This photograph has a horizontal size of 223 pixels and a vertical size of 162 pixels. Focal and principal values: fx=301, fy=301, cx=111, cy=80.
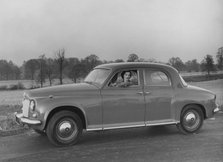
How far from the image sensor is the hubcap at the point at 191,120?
7.21 meters

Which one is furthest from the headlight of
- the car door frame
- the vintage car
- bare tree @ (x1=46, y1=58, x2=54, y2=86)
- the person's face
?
bare tree @ (x1=46, y1=58, x2=54, y2=86)

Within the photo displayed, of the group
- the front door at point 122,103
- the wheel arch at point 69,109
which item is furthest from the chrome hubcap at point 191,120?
the wheel arch at point 69,109

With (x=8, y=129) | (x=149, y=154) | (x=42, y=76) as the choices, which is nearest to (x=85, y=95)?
(x=149, y=154)

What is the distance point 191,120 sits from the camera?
7.28 meters

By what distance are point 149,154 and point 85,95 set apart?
6.06ft

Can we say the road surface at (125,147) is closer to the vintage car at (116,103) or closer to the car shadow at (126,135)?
the car shadow at (126,135)

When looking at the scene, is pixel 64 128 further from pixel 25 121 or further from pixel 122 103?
pixel 122 103

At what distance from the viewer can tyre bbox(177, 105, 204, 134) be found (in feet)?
23.5

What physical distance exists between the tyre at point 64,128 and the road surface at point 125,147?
0.17 metres

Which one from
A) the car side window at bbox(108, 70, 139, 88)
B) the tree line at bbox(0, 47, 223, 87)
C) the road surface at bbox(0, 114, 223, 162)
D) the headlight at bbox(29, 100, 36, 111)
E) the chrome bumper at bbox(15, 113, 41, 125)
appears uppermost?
the tree line at bbox(0, 47, 223, 87)

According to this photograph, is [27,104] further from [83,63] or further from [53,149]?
[83,63]

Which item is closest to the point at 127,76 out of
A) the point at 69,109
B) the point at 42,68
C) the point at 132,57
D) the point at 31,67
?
the point at 69,109

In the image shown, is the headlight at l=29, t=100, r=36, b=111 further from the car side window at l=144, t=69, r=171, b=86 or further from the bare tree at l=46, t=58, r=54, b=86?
the bare tree at l=46, t=58, r=54, b=86

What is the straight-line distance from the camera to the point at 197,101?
7.28 metres
